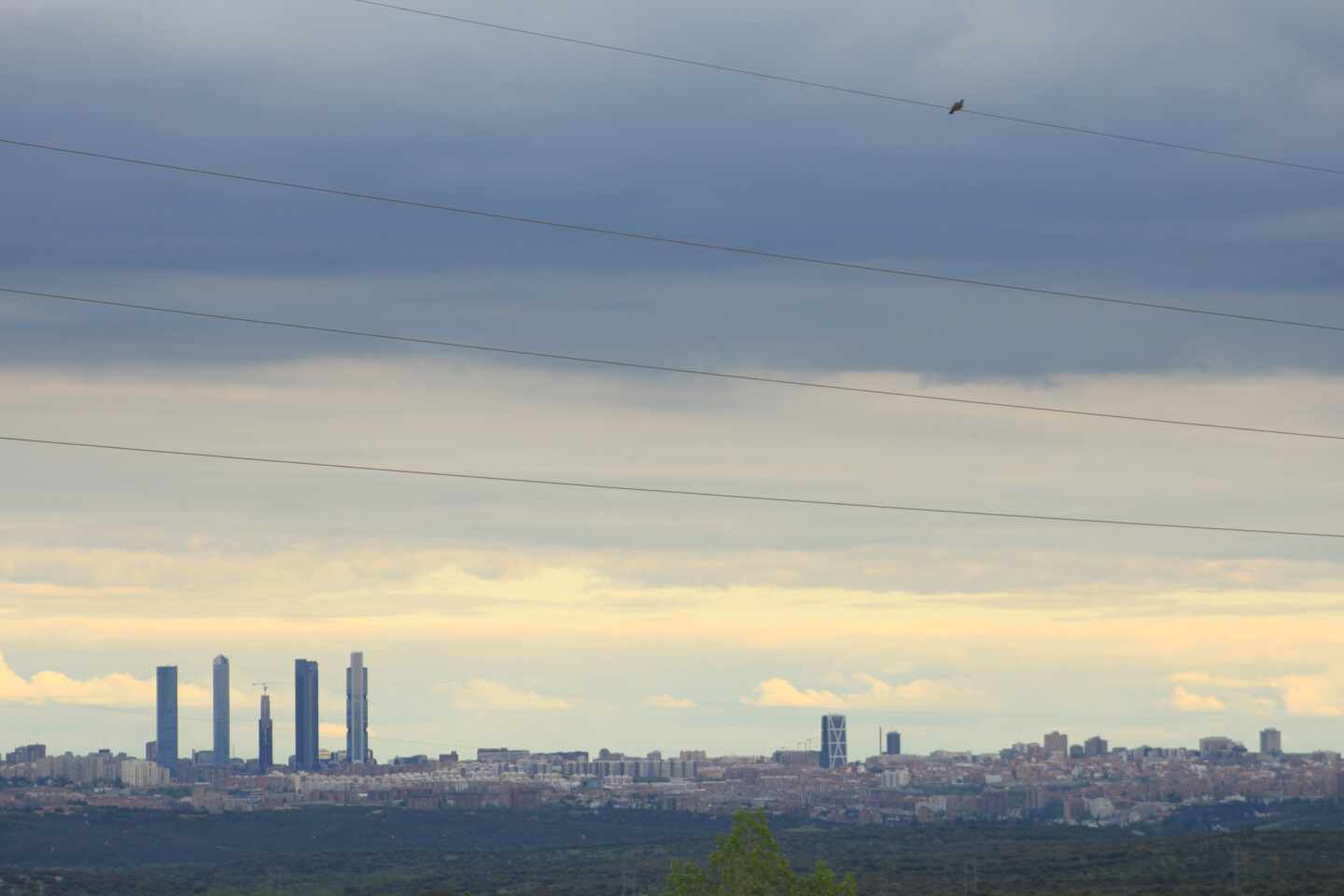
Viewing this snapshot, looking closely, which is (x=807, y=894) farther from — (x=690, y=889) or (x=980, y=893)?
(x=980, y=893)

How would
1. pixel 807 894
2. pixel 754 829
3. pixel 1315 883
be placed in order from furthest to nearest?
pixel 1315 883 → pixel 754 829 → pixel 807 894

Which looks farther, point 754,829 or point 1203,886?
point 1203,886

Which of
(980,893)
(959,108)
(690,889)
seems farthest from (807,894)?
(980,893)

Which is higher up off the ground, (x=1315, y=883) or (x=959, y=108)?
(x=959, y=108)

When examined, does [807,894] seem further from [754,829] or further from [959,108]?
[959,108]

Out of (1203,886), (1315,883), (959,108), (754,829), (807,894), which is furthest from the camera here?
(1203,886)

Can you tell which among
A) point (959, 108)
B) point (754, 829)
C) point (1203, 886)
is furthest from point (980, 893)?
point (959, 108)
